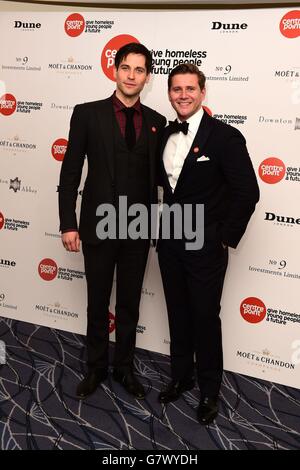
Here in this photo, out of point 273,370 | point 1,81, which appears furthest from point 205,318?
point 1,81

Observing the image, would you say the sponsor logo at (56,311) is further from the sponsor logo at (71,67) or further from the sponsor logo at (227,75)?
the sponsor logo at (227,75)

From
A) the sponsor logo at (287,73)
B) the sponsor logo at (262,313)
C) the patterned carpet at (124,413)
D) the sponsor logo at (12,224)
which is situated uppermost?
the sponsor logo at (287,73)

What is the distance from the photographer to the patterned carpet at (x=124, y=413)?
214 cm

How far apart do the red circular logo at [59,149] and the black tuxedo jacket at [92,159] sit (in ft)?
2.64

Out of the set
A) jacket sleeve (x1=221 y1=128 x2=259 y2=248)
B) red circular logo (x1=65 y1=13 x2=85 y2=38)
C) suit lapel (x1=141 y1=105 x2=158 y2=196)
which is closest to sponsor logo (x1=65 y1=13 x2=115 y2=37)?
red circular logo (x1=65 y1=13 x2=85 y2=38)

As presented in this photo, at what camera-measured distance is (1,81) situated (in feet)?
10.1

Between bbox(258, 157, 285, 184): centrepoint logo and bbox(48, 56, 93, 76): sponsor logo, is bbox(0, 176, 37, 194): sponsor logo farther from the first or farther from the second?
bbox(258, 157, 285, 184): centrepoint logo

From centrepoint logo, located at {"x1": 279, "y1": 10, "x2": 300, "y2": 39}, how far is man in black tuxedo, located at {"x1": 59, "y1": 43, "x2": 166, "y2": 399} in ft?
2.68

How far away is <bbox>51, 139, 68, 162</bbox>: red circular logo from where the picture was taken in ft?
9.78

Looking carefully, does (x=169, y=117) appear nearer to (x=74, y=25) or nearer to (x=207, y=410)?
(x=74, y=25)

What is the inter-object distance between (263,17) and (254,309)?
5.63 ft

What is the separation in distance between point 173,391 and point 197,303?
611 mm

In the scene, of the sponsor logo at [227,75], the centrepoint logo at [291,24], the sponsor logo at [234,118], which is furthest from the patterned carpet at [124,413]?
the centrepoint logo at [291,24]

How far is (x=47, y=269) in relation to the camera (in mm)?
3252
